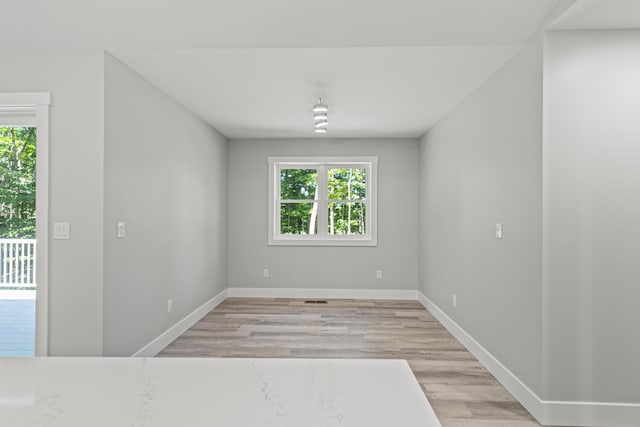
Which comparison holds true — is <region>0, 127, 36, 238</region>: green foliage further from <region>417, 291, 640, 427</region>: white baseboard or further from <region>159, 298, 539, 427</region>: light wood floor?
<region>417, 291, 640, 427</region>: white baseboard

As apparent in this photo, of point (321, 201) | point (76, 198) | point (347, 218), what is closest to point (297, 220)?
point (321, 201)

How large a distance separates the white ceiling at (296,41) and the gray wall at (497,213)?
0.97 feet

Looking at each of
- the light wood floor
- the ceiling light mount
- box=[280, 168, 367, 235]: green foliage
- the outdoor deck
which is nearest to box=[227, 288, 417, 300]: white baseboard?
the light wood floor

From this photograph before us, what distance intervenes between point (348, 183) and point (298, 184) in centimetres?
79

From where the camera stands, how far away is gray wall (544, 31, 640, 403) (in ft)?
7.95

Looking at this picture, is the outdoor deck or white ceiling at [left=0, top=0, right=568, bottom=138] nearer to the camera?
white ceiling at [left=0, top=0, right=568, bottom=138]

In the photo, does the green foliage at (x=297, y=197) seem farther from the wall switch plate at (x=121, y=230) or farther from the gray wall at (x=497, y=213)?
the wall switch plate at (x=121, y=230)

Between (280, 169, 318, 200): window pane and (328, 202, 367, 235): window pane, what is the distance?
1.36 feet

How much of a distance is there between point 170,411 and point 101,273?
2347 millimetres

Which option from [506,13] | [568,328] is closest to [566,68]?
[506,13]

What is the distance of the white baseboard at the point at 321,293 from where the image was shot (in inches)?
240

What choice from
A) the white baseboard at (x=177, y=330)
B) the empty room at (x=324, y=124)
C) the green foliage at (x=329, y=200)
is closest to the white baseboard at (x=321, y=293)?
the white baseboard at (x=177, y=330)

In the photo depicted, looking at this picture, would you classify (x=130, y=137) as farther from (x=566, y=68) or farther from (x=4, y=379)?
(x=566, y=68)

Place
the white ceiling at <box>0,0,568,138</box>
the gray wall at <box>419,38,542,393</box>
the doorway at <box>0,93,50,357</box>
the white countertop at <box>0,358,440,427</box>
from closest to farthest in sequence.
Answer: the white countertop at <box>0,358,440,427</box>
the white ceiling at <box>0,0,568,138</box>
the gray wall at <box>419,38,542,393</box>
the doorway at <box>0,93,50,357</box>
